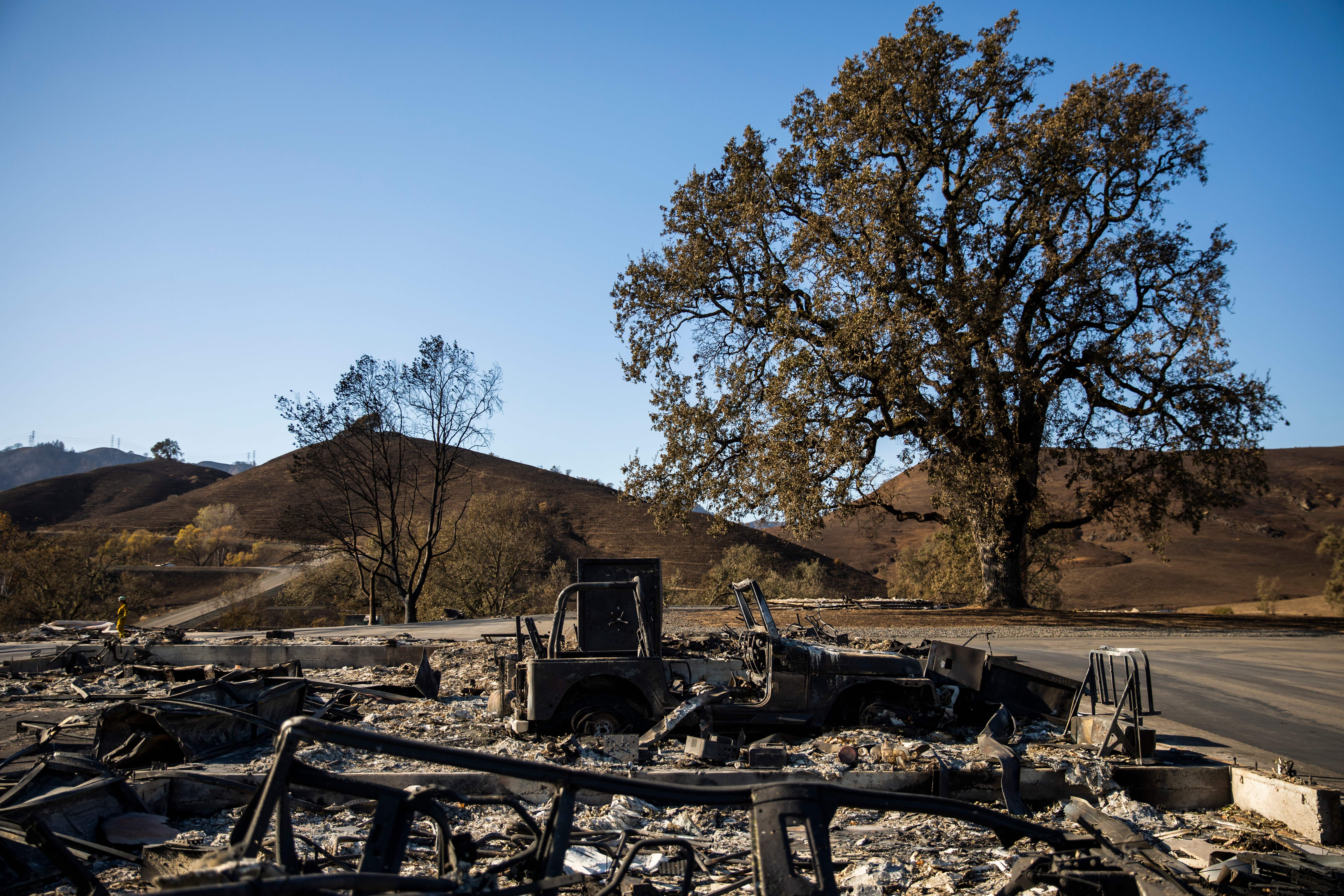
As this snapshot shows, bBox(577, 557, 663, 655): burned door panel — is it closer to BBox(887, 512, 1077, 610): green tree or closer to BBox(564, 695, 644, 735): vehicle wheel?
BBox(564, 695, 644, 735): vehicle wheel

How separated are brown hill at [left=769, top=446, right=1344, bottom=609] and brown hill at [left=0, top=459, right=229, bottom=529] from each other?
271 ft

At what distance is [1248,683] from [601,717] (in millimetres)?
11836

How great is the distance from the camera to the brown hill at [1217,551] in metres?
62.3

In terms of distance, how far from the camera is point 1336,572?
44.6 meters

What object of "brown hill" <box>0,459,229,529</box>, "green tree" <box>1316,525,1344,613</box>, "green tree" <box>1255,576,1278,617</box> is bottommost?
"green tree" <box>1255,576,1278,617</box>

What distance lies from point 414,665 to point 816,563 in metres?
36.9

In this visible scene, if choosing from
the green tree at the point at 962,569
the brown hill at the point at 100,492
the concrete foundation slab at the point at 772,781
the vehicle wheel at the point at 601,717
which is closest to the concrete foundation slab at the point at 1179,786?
the concrete foundation slab at the point at 772,781

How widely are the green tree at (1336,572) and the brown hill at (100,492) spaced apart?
369ft

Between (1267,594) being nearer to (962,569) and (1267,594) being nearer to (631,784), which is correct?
(962,569)

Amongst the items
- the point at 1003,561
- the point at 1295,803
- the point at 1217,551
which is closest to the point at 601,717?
the point at 1295,803

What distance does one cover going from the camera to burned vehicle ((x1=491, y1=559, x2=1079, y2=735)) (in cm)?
782

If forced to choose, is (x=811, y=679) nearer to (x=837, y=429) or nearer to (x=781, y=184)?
(x=837, y=429)

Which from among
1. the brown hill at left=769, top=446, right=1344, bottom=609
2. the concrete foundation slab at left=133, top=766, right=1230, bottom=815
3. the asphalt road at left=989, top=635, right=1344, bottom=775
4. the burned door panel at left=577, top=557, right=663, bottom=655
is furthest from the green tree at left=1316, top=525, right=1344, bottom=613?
the burned door panel at left=577, top=557, right=663, bottom=655

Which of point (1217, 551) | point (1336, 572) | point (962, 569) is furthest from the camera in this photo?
point (1217, 551)
